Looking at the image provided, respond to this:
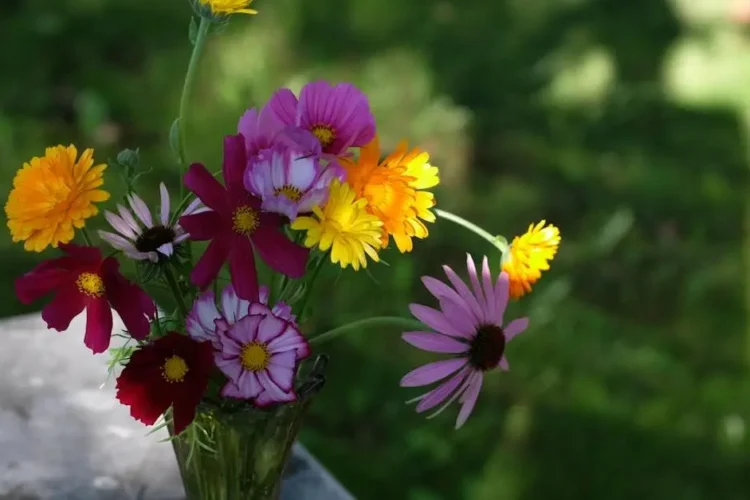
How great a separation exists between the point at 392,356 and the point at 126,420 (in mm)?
888

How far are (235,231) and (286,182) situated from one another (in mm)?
45

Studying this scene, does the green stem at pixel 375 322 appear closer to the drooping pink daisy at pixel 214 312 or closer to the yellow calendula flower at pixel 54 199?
the drooping pink daisy at pixel 214 312

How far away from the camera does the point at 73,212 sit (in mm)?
615

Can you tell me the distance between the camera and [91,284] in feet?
2.01

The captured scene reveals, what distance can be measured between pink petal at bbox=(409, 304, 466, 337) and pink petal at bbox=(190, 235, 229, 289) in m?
0.14

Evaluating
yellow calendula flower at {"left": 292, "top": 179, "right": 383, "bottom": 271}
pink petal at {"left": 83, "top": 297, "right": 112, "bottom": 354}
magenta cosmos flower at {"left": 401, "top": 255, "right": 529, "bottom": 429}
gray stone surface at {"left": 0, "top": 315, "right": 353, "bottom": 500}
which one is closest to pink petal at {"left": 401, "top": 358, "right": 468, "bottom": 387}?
magenta cosmos flower at {"left": 401, "top": 255, "right": 529, "bottom": 429}

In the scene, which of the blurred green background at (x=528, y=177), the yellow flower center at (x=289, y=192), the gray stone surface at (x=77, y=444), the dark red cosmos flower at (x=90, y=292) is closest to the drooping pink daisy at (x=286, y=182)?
the yellow flower center at (x=289, y=192)

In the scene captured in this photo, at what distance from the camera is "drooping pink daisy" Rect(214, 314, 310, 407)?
0.63 meters

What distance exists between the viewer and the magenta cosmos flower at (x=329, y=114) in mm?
660

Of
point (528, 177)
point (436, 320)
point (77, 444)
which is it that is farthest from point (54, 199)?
point (528, 177)

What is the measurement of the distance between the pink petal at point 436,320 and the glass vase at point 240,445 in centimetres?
11

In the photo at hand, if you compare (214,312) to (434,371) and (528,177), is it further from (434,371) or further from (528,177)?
(528,177)

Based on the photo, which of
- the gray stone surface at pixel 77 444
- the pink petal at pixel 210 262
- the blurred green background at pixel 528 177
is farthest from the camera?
the blurred green background at pixel 528 177

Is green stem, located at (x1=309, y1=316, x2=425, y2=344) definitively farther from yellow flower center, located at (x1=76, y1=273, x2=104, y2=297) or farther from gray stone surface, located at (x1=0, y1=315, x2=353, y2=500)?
gray stone surface, located at (x1=0, y1=315, x2=353, y2=500)
